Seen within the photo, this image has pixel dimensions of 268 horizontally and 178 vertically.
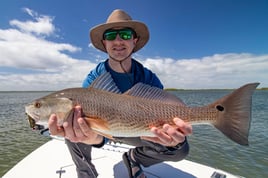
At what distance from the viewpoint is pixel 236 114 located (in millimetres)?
2215

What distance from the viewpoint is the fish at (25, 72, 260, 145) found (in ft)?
7.25

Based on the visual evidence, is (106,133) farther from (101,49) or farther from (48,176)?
(101,49)

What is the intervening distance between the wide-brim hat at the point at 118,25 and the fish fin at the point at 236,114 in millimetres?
2024

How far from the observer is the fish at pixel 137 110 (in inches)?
87.0

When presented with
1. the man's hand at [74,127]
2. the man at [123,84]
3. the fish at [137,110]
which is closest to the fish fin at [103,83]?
the fish at [137,110]

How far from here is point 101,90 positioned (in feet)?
8.34

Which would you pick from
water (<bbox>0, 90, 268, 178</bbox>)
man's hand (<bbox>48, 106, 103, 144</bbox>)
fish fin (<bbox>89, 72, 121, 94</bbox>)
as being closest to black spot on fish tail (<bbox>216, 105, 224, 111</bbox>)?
fish fin (<bbox>89, 72, 121, 94</bbox>)

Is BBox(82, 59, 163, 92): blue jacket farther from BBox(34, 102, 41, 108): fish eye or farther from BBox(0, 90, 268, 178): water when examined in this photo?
BBox(0, 90, 268, 178): water

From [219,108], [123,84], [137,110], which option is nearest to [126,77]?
[123,84]

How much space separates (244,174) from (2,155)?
887cm

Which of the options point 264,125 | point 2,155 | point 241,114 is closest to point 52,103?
point 241,114

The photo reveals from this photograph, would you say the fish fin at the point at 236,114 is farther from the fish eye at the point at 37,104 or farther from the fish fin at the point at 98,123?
the fish eye at the point at 37,104

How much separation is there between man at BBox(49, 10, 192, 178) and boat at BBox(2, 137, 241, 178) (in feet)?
0.97

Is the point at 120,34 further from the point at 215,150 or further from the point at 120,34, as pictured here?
the point at 215,150
